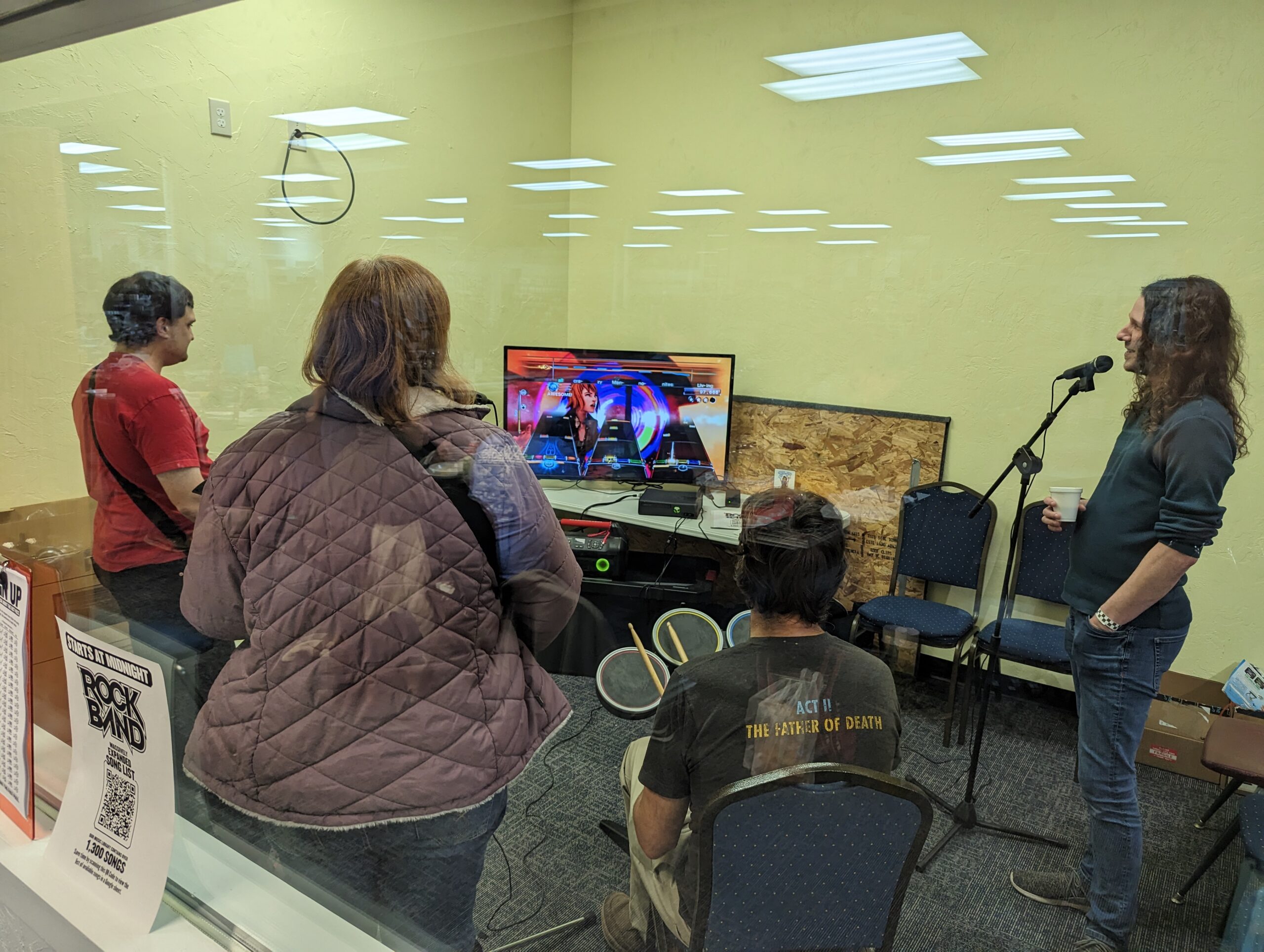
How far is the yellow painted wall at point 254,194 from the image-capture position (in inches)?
41.0

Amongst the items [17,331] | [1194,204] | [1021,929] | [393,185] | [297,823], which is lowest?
[1021,929]

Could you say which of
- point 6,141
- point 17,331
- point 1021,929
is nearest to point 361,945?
point 1021,929

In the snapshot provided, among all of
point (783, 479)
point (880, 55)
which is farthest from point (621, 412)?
point (880, 55)

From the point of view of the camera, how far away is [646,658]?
108cm

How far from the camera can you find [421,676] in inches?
34.5

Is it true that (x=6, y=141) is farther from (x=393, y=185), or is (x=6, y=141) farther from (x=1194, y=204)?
(x=1194, y=204)

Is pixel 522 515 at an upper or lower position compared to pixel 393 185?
lower

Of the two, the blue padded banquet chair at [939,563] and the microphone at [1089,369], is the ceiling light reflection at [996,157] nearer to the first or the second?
the microphone at [1089,369]

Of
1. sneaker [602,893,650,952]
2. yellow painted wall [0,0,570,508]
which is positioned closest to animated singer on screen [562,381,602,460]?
yellow painted wall [0,0,570,508]

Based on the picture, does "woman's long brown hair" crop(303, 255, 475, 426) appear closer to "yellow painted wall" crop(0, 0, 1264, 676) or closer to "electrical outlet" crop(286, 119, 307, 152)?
"yellow painted wall" crop(0, 0, 1264, 676)

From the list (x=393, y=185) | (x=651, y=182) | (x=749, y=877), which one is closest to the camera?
(x=749, y=877)

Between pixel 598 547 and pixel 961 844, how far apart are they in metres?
0.82

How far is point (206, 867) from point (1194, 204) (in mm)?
1228

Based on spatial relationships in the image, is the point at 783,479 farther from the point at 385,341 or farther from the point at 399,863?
the point at 399,863
